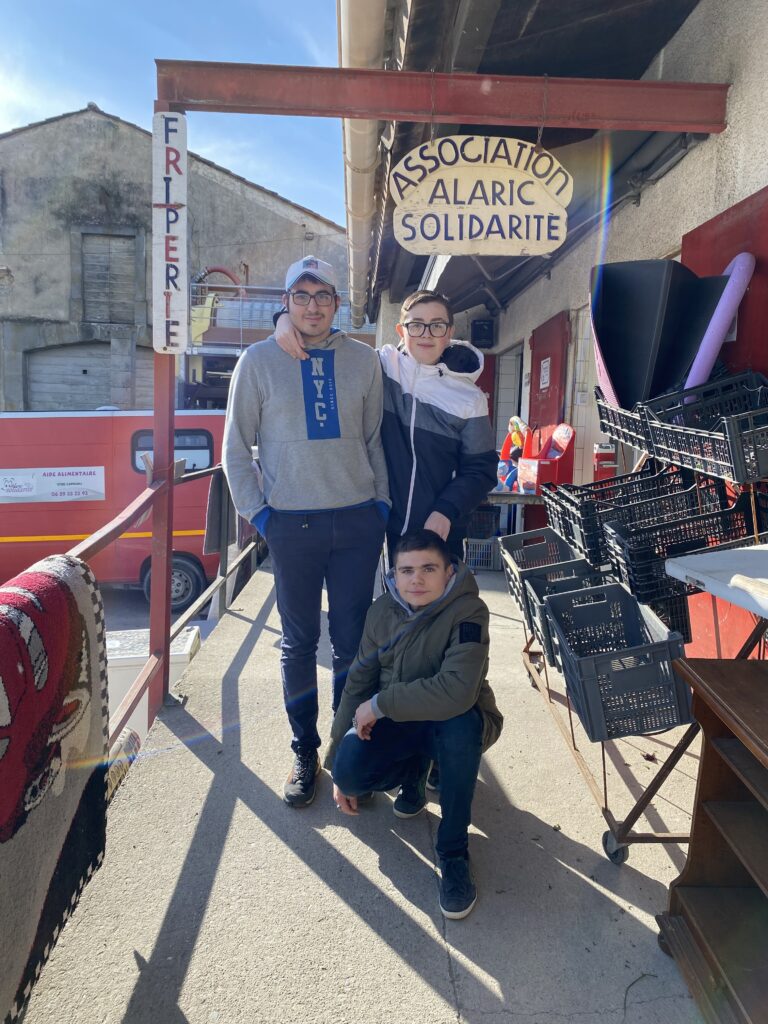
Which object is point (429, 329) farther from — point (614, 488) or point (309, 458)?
point (614, 488)

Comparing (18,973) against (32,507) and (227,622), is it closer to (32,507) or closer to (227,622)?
(227,622)

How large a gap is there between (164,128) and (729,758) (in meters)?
2.92

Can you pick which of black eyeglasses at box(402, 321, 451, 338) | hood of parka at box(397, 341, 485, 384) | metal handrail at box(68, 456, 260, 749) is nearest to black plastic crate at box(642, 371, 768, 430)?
hood of parka at box(397, 341, 485, 384)

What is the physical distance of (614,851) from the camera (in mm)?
2008

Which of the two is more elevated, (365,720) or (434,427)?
(434,427)

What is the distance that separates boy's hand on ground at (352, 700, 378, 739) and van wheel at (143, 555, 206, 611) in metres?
5.58

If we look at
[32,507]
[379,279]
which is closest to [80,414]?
[32,507]

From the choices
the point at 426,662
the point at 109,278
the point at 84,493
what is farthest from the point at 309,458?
the point at 109,278

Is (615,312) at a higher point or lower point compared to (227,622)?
higher

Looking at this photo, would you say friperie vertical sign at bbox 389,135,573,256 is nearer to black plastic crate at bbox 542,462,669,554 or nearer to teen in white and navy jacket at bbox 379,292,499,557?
teen in white and navy jacket at bbox 379,292,499,557

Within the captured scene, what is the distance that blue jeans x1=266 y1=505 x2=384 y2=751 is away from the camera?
7.34 ft

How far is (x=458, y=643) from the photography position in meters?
1.94

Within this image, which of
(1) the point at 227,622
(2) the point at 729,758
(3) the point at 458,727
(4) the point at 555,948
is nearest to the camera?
(2) the point at 729,758

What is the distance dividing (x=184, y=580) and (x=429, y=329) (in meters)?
5.77
